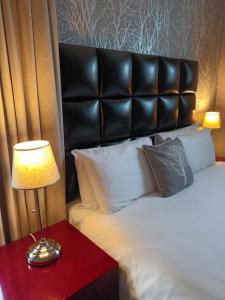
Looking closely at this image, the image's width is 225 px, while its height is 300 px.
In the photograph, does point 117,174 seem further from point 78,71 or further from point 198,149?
point 198,149

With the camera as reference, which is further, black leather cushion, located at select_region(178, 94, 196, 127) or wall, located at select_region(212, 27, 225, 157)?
wall, located at select_region(212, 27, 225, 157)

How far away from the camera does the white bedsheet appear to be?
2.99 ft

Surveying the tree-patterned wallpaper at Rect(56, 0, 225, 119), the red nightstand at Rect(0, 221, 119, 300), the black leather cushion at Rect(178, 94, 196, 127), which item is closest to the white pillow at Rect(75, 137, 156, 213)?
the red nightstand at Rect(0, 221, 119, 300)

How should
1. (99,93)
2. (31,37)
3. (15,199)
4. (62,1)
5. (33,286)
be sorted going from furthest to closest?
(99,93)
(62,1)
(15,199)
(31,37)
(33,286)

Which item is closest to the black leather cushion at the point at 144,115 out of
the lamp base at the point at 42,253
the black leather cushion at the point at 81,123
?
the black leather cushion at the point at 81,123

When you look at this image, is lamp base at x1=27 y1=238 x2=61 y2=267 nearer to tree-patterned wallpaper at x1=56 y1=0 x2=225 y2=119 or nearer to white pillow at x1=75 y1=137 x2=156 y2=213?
white pillow at x1=75 y1=137 x2=156 y2=213

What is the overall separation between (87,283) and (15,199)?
61 cm

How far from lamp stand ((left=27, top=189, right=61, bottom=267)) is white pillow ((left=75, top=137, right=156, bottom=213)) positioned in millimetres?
367

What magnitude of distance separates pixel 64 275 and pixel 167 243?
1.66 ft

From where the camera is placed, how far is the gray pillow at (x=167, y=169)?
156 cm

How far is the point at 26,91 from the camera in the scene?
4.02 feet

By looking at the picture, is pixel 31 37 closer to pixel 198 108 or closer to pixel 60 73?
pixel 60 73

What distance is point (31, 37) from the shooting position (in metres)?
1.16

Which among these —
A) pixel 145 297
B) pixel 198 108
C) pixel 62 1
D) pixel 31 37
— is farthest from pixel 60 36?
pixel 198 108
